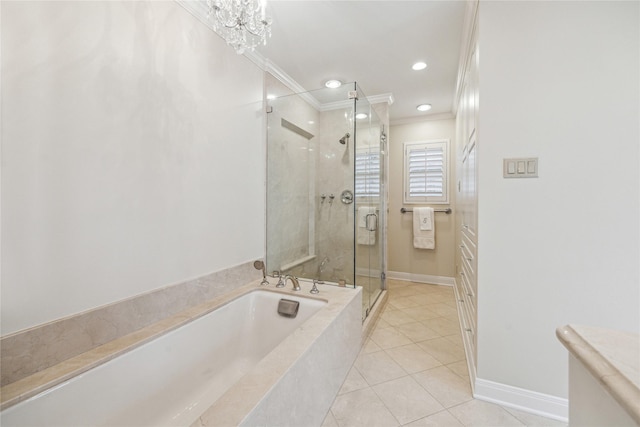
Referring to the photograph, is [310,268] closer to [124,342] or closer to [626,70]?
[124,342]

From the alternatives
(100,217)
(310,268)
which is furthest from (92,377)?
(310,268)

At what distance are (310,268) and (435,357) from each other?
1.30 meters

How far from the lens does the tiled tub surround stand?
39.1 inches

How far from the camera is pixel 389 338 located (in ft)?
7.71

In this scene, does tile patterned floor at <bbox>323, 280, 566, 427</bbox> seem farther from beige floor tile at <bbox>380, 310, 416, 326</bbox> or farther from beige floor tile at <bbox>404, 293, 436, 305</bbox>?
beige floor tile at <bbox>404, 293, 436, 305</bbox>

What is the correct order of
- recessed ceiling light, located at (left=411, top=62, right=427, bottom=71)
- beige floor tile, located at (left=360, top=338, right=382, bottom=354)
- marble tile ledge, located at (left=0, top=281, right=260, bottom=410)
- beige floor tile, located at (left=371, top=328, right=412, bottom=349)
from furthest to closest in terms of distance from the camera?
recessed ceiling light, located at (left=411, top=62, right=427, bottom=71) → beige floor tile, located at (left=371, top=328, right=412, bottom=349) → beige floor tile, located at (left=360, top=338, right=382, bottom=354) → marble tile ledge, located at (left=0, top=281, right=260, bottom=410)

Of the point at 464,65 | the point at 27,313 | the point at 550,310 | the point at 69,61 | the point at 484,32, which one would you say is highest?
the point at 464,65

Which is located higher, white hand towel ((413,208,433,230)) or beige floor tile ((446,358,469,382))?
white hand towel ((413,208,433,230))

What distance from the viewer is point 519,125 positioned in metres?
1.49

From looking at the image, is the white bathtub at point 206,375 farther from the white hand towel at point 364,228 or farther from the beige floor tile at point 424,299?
the beige floor tile at point 424,299

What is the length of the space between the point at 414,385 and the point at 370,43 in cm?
249

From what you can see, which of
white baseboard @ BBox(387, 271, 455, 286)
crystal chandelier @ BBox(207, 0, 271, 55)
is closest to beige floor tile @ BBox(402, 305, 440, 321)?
white baseboard @ BBox(387, 271, 455, 286)

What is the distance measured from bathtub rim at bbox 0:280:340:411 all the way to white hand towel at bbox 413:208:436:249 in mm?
2458

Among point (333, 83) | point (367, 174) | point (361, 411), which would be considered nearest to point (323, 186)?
point (367, 174)
